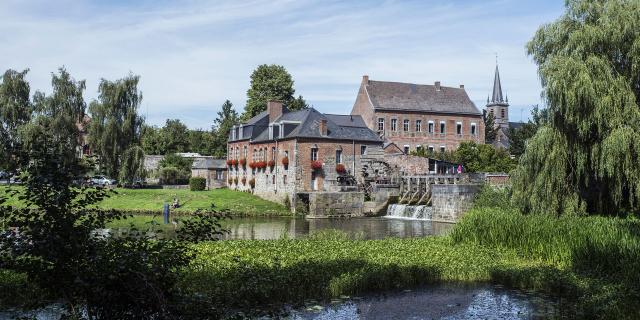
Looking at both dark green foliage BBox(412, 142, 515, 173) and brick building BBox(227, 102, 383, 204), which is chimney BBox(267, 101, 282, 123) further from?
dark green foliage BBox(412, 142, 515, 173)

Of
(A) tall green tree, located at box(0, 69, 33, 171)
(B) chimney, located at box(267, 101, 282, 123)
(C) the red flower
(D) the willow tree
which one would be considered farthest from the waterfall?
(A) tall green tree, located at box(0, 69, 33, 171)

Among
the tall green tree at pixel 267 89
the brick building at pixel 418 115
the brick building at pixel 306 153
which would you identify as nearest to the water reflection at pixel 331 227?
the brick building at pixel 306 153

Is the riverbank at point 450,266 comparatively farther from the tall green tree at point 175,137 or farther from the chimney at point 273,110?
the tall green tree at point 175,137

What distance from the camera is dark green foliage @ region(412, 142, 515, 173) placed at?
150 ft

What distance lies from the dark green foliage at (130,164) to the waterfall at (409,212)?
18.4 meters

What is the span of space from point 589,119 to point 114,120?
109 feet

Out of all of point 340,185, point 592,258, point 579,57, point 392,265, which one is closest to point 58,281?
point 392,265

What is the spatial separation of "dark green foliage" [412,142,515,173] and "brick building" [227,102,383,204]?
7552 millimetres

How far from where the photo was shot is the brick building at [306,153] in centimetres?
4144

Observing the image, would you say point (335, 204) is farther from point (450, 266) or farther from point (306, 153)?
point (450, 266)

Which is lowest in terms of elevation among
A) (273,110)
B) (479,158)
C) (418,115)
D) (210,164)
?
(210,164)

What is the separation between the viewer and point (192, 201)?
39.2 m

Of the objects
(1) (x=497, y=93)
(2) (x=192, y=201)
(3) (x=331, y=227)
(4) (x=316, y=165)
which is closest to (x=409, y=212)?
(3) (x=331, y=227)

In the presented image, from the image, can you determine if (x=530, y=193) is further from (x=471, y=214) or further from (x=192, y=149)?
(x=192, y=149)
